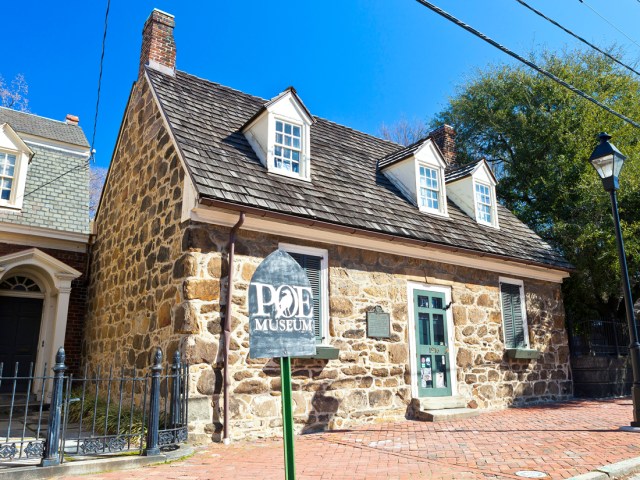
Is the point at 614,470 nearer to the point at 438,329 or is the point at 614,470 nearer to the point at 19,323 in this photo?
the point at 438,329

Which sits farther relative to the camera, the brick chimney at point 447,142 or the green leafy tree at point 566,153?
the brick chimney at point 447,142

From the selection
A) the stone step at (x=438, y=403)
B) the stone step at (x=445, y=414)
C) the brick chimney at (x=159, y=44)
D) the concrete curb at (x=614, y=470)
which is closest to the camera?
the concrete curb at (x=614, y=470)

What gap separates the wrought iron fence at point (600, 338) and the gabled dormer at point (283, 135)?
9495 mm

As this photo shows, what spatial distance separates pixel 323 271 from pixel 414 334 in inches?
95.2

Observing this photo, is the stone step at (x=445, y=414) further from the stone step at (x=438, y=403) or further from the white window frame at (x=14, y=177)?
the white window frame at (x=14, y=177)

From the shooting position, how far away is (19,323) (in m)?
11.8

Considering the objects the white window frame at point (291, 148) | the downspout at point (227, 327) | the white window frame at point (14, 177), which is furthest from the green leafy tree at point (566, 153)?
the white window frame at point (14, 177)

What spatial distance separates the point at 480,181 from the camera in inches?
523

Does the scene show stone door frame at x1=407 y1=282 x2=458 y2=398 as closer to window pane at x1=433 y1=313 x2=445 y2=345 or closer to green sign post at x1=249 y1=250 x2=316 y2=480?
window pane at x1=433 y1=313 x2=445 y2=345

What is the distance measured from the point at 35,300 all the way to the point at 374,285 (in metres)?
8.37

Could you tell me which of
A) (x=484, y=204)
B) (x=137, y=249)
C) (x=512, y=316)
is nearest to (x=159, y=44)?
(x=137, y=249)

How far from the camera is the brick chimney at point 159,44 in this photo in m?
11.1

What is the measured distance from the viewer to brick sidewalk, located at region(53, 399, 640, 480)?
5.33m

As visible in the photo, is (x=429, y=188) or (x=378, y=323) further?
(x=429, y=188)
